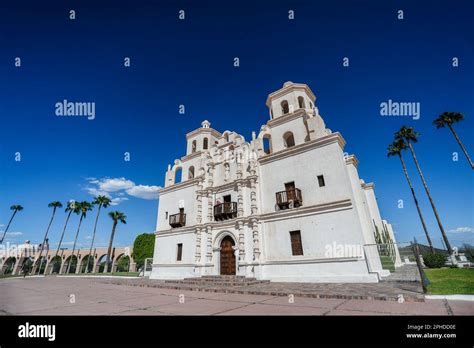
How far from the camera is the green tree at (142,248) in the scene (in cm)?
4584

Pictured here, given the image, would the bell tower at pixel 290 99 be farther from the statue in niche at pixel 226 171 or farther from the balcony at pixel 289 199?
the balcony at pixel 289 199

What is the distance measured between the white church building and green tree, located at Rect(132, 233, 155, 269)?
2760 cm

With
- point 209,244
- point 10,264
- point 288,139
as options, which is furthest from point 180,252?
point 10,264

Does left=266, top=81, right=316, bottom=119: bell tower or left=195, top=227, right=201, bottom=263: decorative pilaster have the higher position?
left=266, top=81, right=316, bottom=119: bell tower

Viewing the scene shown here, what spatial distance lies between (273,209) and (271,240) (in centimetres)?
229

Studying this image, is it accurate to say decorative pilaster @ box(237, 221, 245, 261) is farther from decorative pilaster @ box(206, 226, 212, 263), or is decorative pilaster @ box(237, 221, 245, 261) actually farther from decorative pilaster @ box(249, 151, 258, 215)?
decorative pilaster @ box(206, 226, 212, 263)

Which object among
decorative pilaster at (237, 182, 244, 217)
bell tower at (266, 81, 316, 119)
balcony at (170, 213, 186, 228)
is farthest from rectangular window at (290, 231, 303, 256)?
balcony at (170, 213, 186, 228)

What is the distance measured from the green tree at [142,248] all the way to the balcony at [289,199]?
3938 centimetres

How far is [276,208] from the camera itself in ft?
53.8

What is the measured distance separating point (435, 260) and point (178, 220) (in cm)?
2435

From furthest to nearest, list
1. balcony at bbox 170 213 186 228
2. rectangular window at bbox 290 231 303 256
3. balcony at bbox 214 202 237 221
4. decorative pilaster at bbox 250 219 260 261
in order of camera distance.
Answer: balcony at bbox 170 213 186 228, balcony at bbox 214 202 237 221, decorative pilaster at bbox 250 219 260 261, rectangular window at bbox 290 231 303 256

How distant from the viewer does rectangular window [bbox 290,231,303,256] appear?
1462 centimetres
